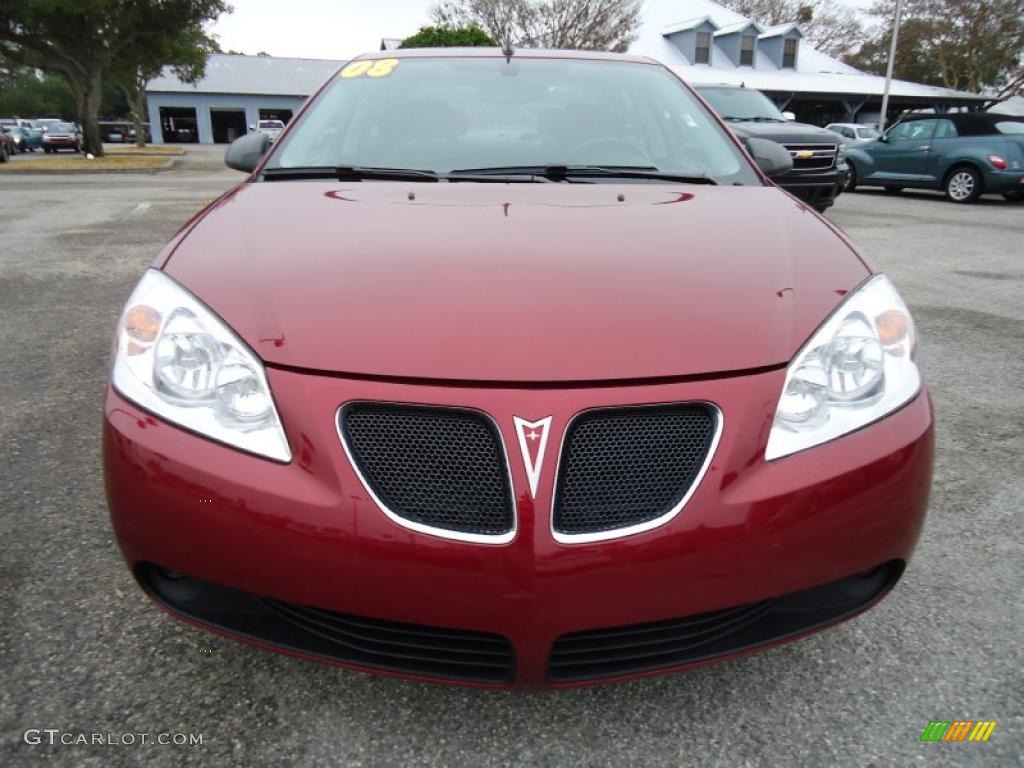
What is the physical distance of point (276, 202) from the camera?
6.42ft

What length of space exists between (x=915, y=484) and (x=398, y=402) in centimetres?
97

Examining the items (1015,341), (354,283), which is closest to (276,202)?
(354,283)

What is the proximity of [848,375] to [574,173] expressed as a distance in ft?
3.69

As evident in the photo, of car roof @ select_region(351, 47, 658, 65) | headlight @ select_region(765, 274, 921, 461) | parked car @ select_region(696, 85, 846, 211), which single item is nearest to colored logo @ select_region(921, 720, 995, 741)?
headlight @ select_region(765, 274, 921, 461)

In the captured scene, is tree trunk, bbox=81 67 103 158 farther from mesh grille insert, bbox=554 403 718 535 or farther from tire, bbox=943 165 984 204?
mesh grille insert, bbox=554 403 718 535

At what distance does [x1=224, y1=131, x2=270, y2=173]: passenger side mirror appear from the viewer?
8.75 feet

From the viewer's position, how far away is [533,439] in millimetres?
1244

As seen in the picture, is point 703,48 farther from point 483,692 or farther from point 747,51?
point 483,692

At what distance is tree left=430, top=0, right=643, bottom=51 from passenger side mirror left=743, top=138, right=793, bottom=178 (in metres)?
29.6

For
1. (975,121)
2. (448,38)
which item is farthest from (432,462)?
(448,38)

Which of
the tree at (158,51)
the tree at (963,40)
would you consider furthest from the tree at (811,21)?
the tree at (158,51)

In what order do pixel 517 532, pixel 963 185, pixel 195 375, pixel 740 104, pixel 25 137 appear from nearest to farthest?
pixel 517 532
pixel 195 375
pixel 740 104
pixel 963 185
pixel 25 137

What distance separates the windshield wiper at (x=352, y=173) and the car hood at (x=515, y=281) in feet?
0.81

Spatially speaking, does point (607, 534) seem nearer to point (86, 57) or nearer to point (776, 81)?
point (86, 57)
